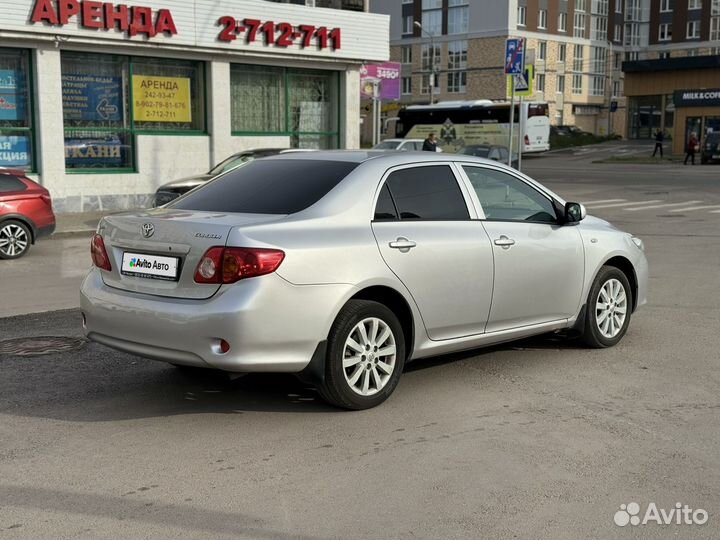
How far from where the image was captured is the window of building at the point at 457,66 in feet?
292

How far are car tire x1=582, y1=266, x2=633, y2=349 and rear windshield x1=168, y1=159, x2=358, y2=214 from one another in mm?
2447

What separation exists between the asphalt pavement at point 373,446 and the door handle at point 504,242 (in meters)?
0.94

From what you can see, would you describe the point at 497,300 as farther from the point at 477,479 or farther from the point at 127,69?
the point at 127,69

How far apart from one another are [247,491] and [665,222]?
645 inches

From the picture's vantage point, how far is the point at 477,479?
14.8 feet

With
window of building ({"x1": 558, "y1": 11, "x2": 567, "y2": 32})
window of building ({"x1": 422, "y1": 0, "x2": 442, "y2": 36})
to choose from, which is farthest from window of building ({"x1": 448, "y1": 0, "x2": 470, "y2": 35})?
A: window of building ({"x1": 558, "y1": 11, "x2": 567, "y2": 32})

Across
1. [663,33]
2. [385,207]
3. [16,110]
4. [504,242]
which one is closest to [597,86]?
[663,33]

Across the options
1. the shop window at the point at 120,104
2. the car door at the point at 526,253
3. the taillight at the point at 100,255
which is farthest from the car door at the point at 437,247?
the shop window at the point at 120,104

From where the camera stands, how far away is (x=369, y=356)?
5586mm

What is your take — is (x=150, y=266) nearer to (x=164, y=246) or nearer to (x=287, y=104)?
(x=164, y=246)

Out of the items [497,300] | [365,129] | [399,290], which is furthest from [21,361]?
[365,129]

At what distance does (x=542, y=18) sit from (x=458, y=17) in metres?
8.08

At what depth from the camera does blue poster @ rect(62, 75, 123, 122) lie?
20453 mm

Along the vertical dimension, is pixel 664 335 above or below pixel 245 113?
below
